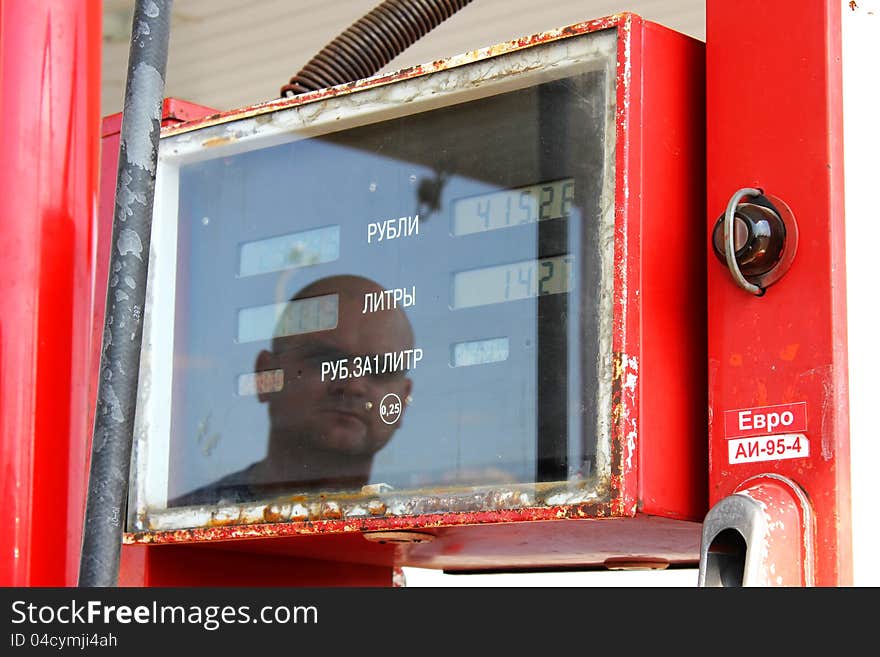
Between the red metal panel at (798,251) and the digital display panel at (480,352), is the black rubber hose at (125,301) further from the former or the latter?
the red metal panel at (798,251)

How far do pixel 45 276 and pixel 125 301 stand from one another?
232 mm

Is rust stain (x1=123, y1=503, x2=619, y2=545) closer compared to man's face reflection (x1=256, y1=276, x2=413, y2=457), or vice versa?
rust stain (x1=123, y1=503, x2=619, y2=545)

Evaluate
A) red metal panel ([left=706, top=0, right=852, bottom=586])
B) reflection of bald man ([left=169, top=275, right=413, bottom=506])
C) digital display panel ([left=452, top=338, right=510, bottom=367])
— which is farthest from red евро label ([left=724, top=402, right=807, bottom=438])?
reflection of bald man ([left=169, top=275, right=413, bottom=506])

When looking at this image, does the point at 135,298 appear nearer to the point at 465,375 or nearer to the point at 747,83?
the point at 465,375

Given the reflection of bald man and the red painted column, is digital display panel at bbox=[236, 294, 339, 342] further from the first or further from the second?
the red painted column

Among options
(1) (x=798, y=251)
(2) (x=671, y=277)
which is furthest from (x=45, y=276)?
(1) (x=798, y=251)

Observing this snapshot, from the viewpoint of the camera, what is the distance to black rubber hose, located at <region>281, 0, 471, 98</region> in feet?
6.23

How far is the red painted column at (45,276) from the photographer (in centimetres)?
138

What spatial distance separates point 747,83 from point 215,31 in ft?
11.8

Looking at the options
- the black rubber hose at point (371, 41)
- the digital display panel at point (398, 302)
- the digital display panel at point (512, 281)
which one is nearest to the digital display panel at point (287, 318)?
the digital display panel at point (398, 302)

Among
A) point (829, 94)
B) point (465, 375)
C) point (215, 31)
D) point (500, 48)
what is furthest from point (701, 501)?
point (215, 31)

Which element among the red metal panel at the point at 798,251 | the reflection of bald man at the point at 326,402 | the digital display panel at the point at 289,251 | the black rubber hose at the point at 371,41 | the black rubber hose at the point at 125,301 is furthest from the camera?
the black rubber hose at the point at 371,41

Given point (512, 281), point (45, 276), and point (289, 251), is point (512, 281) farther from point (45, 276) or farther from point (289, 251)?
point (45, 276)

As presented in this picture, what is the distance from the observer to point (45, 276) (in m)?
1.42
